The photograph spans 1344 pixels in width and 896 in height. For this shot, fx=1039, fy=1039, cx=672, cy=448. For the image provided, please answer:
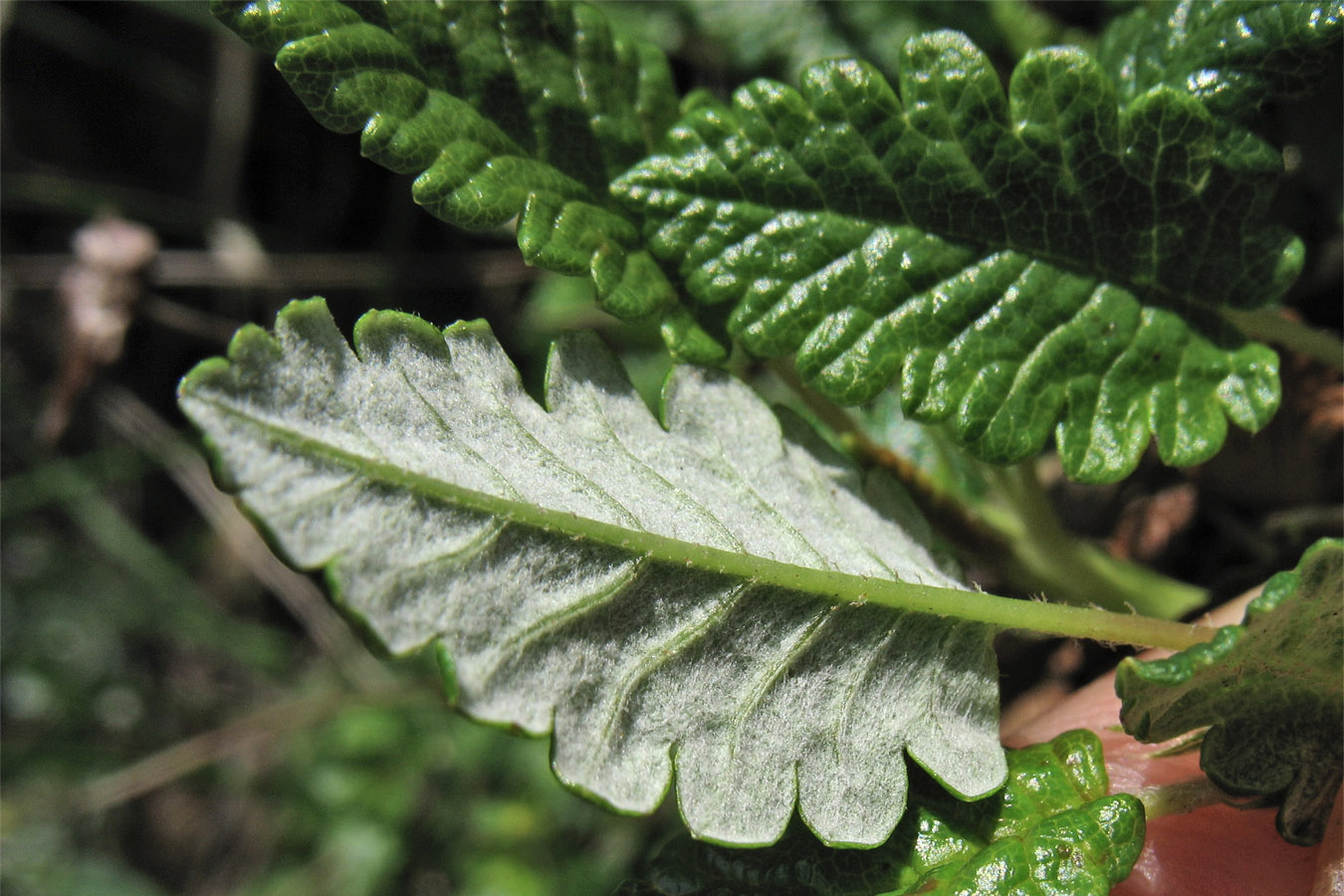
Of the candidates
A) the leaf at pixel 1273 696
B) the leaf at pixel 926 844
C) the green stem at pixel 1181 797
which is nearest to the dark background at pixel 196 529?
the leaf at pixel 926 844

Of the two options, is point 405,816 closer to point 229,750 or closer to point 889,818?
point 229,750

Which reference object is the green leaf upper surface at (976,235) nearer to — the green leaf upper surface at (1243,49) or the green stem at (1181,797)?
the green leaf upper surface at (1243,49)

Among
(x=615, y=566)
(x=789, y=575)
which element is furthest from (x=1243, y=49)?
(x=615, y=566)

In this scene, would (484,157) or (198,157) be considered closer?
(484,157)

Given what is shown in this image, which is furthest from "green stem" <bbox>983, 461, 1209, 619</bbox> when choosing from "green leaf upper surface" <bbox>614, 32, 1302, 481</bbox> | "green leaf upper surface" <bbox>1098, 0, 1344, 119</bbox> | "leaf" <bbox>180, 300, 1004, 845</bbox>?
"green leaf upper surface" <bbox>1098, 0, 1344, 119</bbox>

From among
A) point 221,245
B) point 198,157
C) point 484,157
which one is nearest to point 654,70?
point 484,157

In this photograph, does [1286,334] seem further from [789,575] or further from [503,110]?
[503,110]
